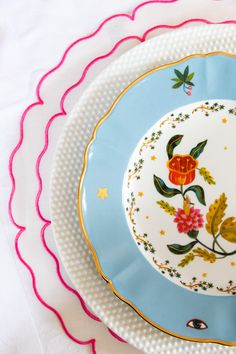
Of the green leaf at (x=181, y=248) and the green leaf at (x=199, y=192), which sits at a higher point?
the green leaf at (x=199, y=192)

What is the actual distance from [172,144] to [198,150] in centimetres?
→ 4

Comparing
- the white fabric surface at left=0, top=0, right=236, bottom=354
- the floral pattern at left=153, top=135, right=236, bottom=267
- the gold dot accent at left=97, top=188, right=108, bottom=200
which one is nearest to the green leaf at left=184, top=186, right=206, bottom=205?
the floral pattern at left=153, top=135, right=236, bottom=267

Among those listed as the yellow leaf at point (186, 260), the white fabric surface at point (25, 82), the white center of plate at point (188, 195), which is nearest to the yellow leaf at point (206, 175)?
the white center of plate at point (188, 195)

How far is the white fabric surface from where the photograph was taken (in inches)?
28.2

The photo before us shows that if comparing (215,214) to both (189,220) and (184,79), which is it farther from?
(184,79)

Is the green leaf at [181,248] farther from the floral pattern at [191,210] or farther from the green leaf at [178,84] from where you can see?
the green leaf at [178,84]

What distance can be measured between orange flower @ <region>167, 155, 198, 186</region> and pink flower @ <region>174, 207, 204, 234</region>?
41 mm

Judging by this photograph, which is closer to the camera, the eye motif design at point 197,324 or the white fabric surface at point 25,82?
the eye motif design at point 197,324

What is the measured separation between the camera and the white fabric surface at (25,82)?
715 millimetres

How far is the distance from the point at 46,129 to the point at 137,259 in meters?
0.23

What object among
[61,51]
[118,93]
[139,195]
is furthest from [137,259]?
[61,51]

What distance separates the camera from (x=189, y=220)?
0.67 meters

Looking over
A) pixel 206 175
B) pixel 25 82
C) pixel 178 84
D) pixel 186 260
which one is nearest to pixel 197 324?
pixel 186 260

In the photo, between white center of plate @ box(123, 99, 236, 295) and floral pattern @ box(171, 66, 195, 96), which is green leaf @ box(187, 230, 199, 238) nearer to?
white center of plate @ box(123, 99, 236, 295)
